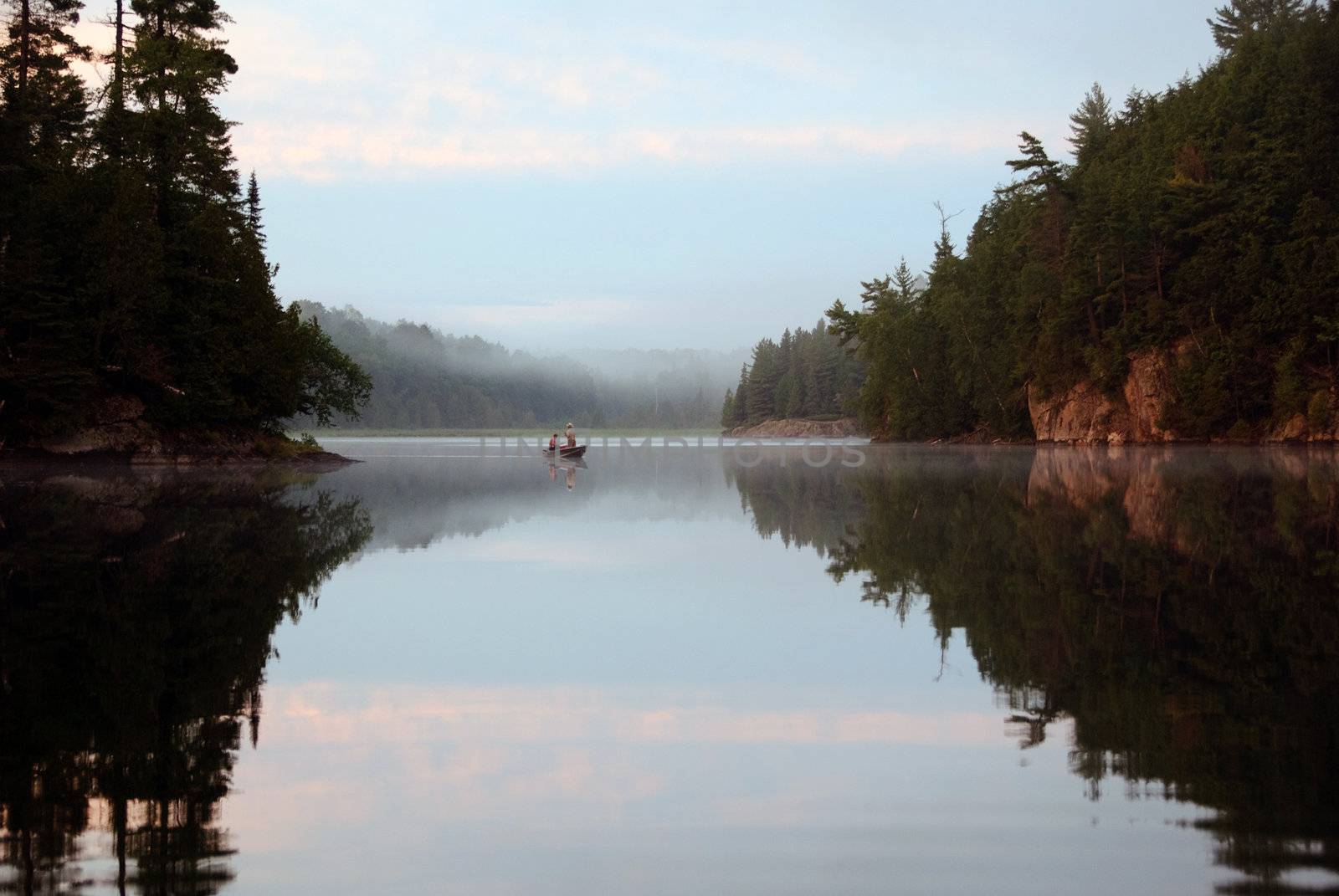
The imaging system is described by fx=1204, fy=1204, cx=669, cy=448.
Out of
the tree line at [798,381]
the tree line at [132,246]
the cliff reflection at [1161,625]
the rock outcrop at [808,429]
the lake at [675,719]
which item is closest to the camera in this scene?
the lake at [675,719]

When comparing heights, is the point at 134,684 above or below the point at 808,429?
below

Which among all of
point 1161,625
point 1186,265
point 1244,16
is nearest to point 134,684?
point 1161,625

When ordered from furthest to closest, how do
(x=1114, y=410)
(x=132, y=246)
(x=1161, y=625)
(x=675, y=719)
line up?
(x=1114, y=410) → (x=132, y=246) → (x=1161, y=625) → (x=675, y=719)

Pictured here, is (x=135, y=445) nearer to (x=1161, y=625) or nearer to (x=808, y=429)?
(x=1161, y=625)

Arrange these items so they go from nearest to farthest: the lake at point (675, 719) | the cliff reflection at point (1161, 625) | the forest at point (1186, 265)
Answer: the lake at point (675, 719) < the cliff reflection at point (1161, 625) < the forest at point (1186, 265)

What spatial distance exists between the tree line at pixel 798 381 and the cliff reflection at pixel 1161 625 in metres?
134

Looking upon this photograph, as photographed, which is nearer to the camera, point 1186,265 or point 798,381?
point 1186,265

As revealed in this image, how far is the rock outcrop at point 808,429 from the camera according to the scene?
152m

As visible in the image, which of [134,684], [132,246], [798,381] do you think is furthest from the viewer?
[798,381]

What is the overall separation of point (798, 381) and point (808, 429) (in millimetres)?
14260

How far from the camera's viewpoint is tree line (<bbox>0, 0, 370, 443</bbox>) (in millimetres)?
40844

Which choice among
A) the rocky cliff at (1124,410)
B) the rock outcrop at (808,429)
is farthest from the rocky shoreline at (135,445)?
the rock outcrop at (808,429)

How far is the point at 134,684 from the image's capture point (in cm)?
688

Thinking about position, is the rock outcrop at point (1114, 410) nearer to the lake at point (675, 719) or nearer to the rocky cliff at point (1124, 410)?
the rocky cliff at point (1124, 410)
